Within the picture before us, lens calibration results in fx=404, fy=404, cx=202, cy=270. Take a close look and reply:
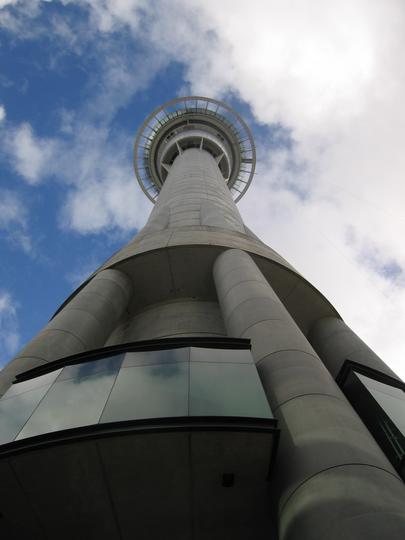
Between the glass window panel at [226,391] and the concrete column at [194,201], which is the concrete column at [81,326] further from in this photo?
the glass window panel at [226,391]

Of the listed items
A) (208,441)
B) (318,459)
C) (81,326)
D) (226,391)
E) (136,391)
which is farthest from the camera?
(81,326)

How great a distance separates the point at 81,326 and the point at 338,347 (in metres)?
11.4

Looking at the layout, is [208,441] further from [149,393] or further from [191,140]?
[191,140]

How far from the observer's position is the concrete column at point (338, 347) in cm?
1720

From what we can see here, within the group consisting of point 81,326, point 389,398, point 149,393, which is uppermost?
point 81,326

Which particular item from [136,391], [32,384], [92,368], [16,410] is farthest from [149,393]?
[32,384]

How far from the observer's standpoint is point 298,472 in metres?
7.14

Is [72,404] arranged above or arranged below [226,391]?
above

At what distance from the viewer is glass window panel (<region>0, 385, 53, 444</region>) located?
859 cm

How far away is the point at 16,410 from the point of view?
9469 millimetres

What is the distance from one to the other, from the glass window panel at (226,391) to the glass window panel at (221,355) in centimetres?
20

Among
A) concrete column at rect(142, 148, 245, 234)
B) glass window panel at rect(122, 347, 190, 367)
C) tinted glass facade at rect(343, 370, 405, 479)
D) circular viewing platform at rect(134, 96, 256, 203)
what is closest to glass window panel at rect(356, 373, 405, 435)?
tinted glass facade at rect(343, 370, 405, 479)

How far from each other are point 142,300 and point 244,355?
36.6ft

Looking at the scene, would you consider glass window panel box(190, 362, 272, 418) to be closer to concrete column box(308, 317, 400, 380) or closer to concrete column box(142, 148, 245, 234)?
concrete column box(308, 317, 400, 380)
